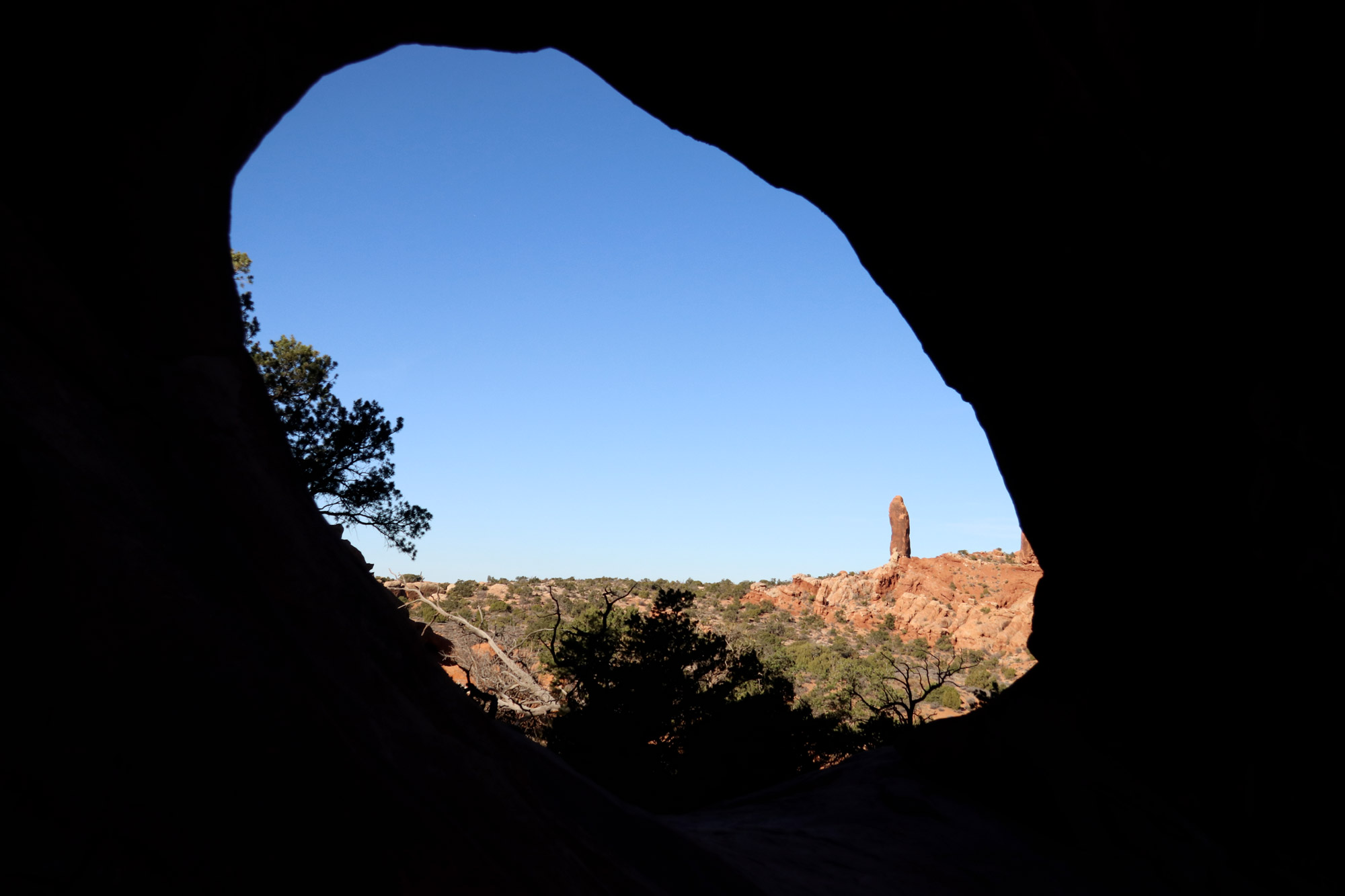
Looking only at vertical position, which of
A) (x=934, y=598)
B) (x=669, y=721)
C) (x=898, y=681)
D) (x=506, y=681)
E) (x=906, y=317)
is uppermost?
(x=934, y=598)

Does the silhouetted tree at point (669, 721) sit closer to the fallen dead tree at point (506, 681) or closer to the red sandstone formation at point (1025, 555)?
the fallen dead tree at point (506, 681)

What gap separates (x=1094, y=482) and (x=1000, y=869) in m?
4.23

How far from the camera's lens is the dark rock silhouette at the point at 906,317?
7.24 feet

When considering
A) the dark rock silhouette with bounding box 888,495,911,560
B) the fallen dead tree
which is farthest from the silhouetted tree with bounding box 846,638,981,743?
the dark rock silhouette with bounding box 888,495,911,560

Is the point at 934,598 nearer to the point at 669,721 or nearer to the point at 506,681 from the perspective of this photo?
the point at 506,681

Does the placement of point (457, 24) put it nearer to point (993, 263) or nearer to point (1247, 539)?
point (993, 263)

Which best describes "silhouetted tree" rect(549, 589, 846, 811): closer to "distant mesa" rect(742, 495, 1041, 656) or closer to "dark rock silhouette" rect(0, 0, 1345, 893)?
"dark rock silhouette" rect(0, 0, 1345, 893)

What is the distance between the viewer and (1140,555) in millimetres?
7438

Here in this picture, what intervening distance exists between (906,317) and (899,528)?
50.2m

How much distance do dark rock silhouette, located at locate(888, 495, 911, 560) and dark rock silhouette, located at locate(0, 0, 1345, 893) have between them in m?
47.2

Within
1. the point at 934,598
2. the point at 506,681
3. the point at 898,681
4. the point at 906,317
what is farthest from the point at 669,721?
the point at 934,598

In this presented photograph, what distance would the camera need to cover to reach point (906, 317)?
891cm

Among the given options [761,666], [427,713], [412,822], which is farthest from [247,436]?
[761,666]

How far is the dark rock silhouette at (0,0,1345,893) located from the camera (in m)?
2.21
